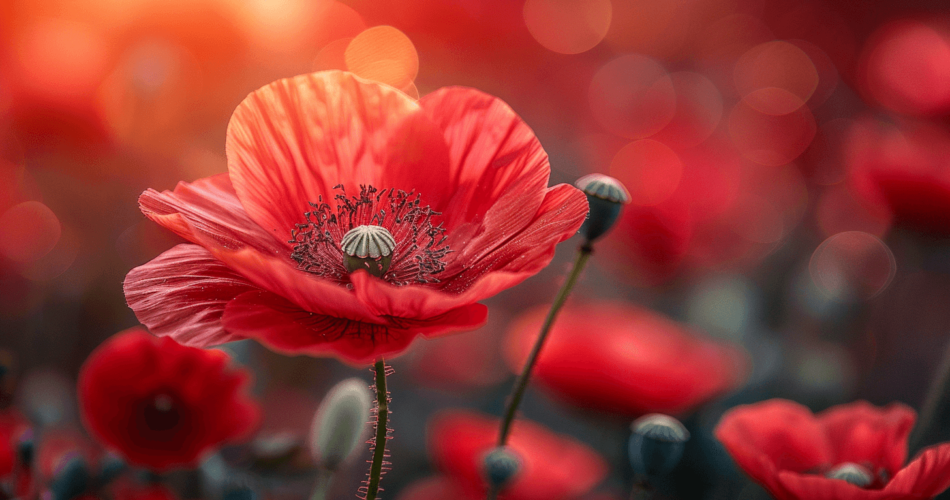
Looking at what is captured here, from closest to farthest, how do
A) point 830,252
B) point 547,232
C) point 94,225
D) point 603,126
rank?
point 547,232 → point 94,225 → point 830,252 → point 603,126

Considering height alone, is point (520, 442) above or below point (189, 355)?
below

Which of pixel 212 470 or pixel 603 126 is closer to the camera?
pixel 212 470

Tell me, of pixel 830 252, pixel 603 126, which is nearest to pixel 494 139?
pixel 830 252

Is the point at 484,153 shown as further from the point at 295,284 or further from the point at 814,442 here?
the point at 814,442

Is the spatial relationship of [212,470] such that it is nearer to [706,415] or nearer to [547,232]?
[547,232]

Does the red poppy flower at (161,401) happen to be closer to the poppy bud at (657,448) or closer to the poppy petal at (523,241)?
the poppy petal at (523,241)

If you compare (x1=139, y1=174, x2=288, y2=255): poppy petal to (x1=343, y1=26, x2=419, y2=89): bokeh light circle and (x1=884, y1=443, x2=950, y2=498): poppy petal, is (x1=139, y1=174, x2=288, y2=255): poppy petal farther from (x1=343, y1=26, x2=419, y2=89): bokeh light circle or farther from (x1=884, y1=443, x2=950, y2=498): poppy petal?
(x1=343, y1=26, x2=419, y2=89): bokeh light circle

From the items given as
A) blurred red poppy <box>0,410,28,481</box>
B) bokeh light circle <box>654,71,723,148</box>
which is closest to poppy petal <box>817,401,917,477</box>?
blurred red poppy <box>0,410,28,481</box>
